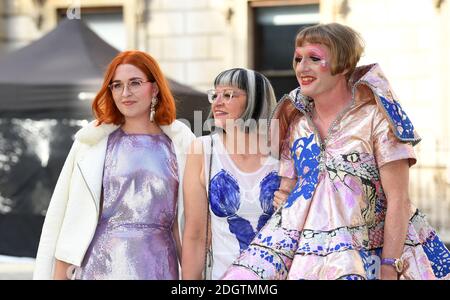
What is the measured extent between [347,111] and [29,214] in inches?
325

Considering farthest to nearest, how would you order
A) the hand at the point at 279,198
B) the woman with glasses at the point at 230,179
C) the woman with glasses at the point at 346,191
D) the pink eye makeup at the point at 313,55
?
the woman with glasses at the point at 230,179
the hand at the point at 279,198
the pink eye makeup at the point at 313,55
the woman with glasses at the point at 346,191

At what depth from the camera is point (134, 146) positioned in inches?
155

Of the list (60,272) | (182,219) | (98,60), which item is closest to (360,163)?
(182,219)

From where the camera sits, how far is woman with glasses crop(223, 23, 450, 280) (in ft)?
10.3

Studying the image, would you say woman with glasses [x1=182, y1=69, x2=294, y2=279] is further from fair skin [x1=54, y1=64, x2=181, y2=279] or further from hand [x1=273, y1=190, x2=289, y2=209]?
fair skin [x1=54, y1=64, x2=181, y2=279]

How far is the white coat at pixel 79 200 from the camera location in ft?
12.6

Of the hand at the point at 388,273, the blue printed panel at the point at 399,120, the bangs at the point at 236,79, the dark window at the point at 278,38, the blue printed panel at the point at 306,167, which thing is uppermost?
the dark window at the point at 278,38

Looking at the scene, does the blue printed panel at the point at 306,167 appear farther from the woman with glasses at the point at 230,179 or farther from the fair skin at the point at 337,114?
the woman with glasses at the point at 230,179

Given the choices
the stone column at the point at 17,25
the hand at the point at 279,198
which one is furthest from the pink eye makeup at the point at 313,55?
the stone column at the point at 17,25

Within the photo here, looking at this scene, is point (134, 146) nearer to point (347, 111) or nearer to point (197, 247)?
point (197, 247)

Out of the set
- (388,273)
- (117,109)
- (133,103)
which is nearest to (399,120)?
(388,273)

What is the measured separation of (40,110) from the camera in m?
9.36

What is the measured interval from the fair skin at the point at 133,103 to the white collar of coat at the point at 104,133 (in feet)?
0.27

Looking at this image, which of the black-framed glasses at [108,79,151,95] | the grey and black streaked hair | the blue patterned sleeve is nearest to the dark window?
the black-framed glasses at [108,79,151,95]
